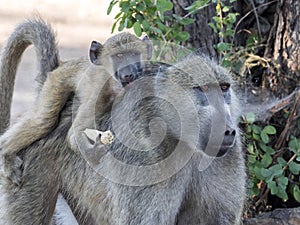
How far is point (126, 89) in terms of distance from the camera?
9.32 feet

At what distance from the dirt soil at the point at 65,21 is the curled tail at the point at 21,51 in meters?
2.05

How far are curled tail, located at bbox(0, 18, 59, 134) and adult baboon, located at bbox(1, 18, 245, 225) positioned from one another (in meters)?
0.56

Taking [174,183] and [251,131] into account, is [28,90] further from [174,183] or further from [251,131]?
[174,183]

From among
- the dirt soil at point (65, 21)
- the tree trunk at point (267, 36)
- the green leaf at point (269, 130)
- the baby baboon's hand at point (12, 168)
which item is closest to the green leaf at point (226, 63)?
the tree trunk at point (267, 36)

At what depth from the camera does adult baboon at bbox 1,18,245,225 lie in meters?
2.68

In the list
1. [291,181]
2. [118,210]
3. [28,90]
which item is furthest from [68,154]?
[28,90]

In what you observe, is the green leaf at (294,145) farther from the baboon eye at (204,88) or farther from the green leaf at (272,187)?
the baboon eye at (204,88)

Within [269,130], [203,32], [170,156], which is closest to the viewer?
[170,156]

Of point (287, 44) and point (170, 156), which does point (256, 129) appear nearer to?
point (287, 44)

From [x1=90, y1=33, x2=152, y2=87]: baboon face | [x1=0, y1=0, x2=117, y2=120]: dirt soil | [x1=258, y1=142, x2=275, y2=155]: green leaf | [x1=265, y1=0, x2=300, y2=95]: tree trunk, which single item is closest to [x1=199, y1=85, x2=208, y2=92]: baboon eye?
[x1=90, y1=33, x2=152, y2=87]: baboon face

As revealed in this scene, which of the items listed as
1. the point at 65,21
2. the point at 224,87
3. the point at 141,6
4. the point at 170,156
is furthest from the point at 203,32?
the point at 65,21

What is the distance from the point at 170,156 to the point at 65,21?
433 cm

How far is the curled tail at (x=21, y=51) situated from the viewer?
3.40 metres

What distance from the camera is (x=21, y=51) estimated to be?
3.70m
